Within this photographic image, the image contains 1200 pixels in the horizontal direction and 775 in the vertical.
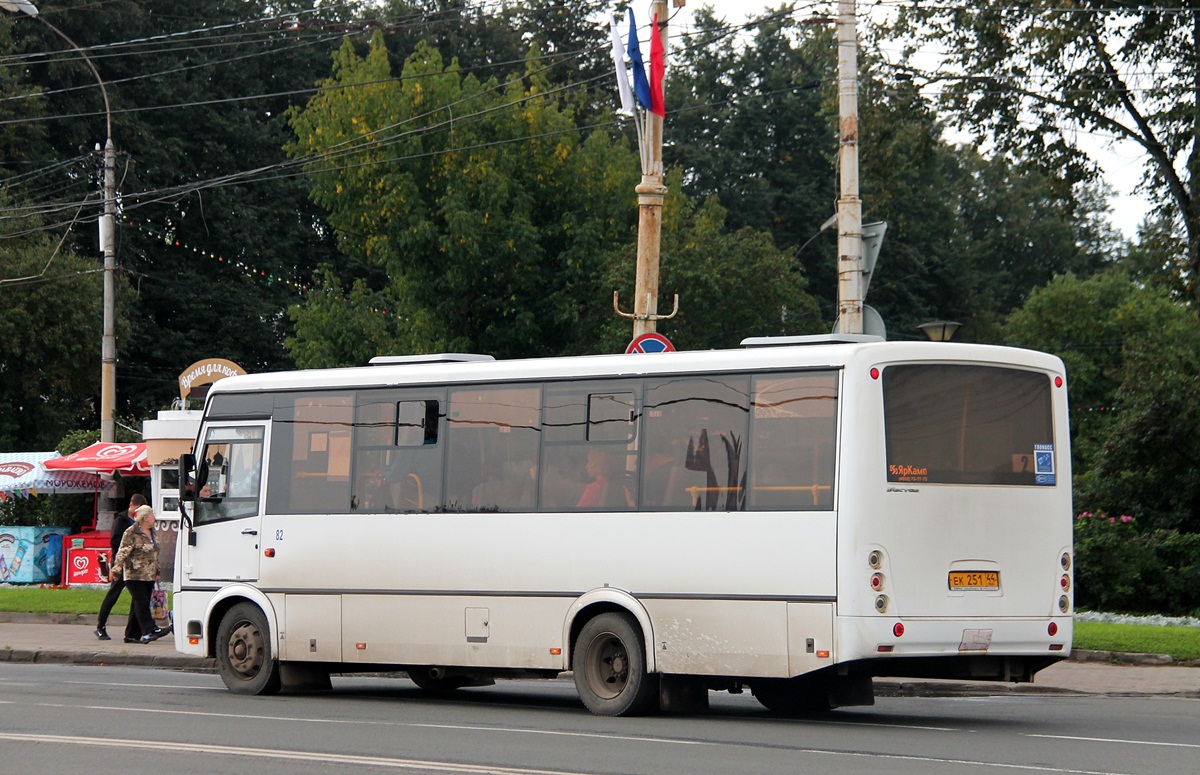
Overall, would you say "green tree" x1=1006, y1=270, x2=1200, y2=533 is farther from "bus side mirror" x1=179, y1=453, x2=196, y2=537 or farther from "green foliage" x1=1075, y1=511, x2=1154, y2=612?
"bus side mirror" x1=179, y1=453, x2=196, y2=537

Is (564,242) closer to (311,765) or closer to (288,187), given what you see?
(288,187)

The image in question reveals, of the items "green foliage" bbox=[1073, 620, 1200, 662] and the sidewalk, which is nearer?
the sidewalk

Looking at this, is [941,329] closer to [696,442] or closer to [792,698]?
[792,698]

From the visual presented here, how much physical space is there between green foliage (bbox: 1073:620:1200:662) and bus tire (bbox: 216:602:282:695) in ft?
29.1

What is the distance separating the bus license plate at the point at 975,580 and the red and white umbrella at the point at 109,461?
2209cm

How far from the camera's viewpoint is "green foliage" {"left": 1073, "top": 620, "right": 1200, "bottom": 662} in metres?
19.2

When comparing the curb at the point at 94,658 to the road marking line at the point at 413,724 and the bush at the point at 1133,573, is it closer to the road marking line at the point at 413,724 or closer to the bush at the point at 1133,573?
the road marking line at the point at 413,724

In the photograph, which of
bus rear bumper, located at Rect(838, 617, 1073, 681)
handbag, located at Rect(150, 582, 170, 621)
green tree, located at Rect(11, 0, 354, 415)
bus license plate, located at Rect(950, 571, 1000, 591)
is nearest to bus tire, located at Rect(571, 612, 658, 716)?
bus rear bumper, located at Rect(838, 617, 1073, 681)

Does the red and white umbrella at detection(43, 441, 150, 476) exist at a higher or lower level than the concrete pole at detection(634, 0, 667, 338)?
lower

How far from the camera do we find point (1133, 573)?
25422 mm

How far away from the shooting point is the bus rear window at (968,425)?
13305 mm

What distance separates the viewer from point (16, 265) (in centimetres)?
4894

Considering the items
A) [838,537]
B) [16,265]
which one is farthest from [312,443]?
[16,265]

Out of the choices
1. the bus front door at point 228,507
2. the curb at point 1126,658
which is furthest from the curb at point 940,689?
the bus front door at point 228,507
